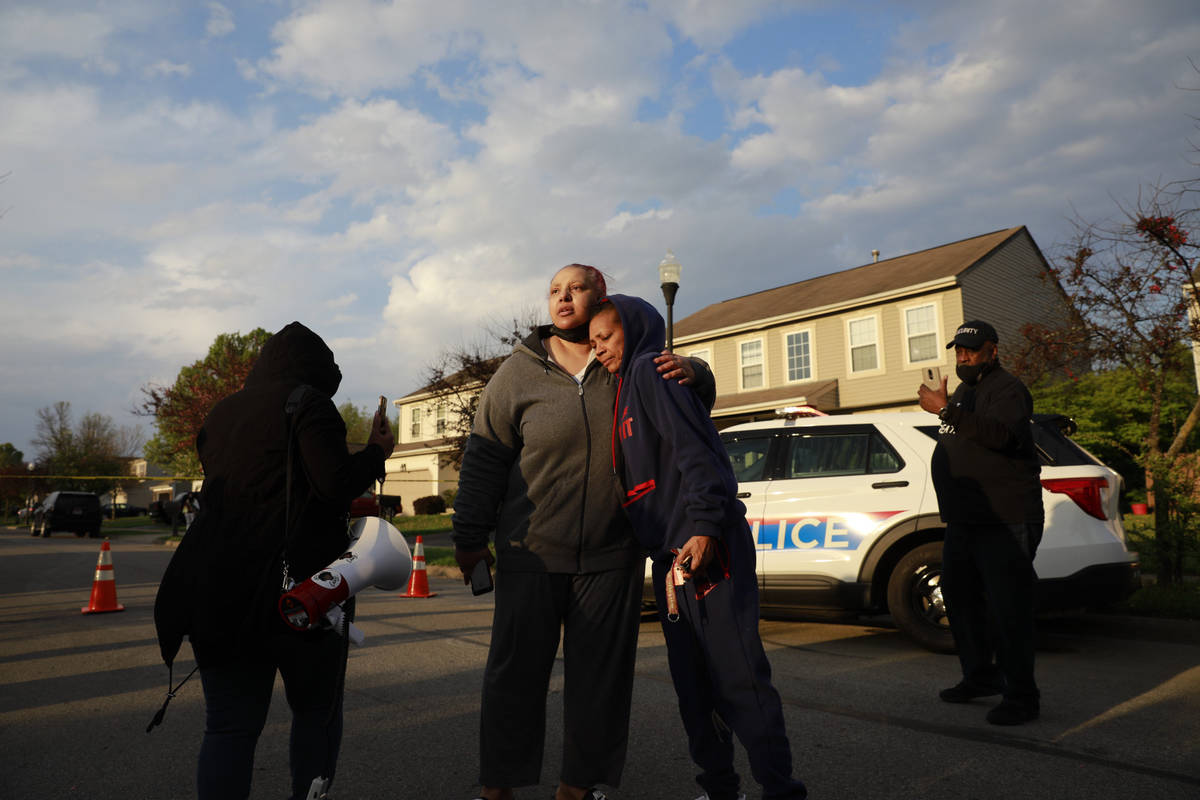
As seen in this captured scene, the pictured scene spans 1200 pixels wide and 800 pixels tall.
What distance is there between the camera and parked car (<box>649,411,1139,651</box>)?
5.55 m

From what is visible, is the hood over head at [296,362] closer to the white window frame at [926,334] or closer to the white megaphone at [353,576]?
the white megaphone at [353,576]

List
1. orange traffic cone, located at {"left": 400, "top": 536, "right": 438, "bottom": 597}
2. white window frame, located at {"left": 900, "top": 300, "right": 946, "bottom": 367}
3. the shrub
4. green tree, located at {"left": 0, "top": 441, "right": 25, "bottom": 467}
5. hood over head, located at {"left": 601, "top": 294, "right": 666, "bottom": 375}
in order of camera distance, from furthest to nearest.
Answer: green tree, located at {"left": 0, "top": 441, "right": 25, "bottom": 467}
the shrub
white window frame, located at {"left": 900, "top": 300, "right": 946, "bottom": 367}
orange traffic cone, located at {"left": 400, "top": 536, "right": 438, "bottom": 597}
hood over head, located at {"left": 601, "top": 294, "right": 666, "bottom": 375}

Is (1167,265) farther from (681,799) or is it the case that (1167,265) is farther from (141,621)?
(141,621)

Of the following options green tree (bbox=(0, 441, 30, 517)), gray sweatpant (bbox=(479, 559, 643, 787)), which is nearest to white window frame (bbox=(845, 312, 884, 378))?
gray sweatpant (bbox=(479, 559, 643, 787))

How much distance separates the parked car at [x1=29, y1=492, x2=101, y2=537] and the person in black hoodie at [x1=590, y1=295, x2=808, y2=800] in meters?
36.3

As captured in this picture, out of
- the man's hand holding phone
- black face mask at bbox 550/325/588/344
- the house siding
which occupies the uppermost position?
the house siding

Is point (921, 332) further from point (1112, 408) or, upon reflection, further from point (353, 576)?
point (353, 576)

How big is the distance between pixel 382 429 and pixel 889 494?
14.5 ft

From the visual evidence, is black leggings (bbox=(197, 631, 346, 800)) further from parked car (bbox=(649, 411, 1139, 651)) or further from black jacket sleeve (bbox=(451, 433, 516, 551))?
parked car (bbox=(649, 411, 1139, 651))

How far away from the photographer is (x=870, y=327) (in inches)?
907

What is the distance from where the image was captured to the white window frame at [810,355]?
24.2 metres

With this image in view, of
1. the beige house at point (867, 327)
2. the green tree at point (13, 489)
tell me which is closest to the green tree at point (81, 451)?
the green tree at point (13, 489)

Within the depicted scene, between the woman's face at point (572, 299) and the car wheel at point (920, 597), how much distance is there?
13.0ft

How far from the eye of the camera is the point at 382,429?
9.23 ft
